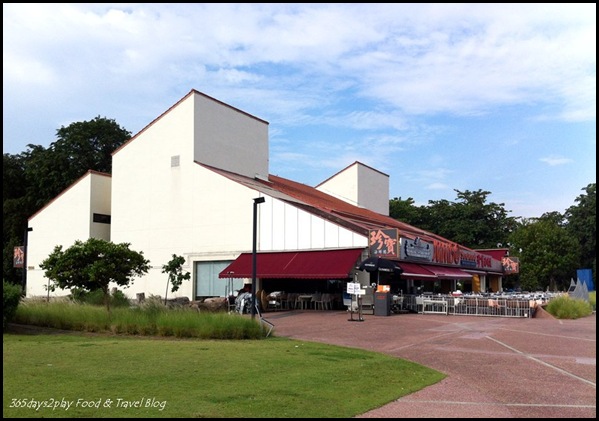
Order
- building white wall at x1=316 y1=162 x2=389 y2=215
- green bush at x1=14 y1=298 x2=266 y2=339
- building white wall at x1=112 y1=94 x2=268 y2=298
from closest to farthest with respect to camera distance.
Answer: green bush at x1=14 y1=298 x2=266 y2=339
building white wall at x1=112 y1=94 x2=268 y2=298
building white wall at x1=316 y1=162 x2=389 y2=215

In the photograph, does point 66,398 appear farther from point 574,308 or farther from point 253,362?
point 574,308

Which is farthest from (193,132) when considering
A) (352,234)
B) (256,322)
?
(256,322)

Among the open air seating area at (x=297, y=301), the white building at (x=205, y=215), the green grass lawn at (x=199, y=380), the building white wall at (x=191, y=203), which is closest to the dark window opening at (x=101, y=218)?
the white building at (x=205, y=215)

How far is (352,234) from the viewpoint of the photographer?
31.3 metres

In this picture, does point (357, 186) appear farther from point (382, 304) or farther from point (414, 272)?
point (382, 304)

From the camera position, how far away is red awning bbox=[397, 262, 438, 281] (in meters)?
30.5

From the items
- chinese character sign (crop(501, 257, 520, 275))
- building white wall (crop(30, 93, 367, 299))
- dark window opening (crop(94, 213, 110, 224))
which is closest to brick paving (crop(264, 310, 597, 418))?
→ building white wall (crop(30, 93, 367, 299))

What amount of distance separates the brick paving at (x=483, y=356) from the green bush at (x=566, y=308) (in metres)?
0.57

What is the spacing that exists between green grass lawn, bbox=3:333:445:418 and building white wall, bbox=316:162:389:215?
4276cm

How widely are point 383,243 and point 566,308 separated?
883 cm

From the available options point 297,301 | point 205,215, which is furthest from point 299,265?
point 205,215

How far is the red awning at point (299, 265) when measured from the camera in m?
29.4

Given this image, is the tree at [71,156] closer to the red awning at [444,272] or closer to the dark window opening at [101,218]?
the dark window opening at [101,218]

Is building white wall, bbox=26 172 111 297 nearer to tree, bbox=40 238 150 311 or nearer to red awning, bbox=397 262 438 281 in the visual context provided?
tree, bbox=40 238 150 311
